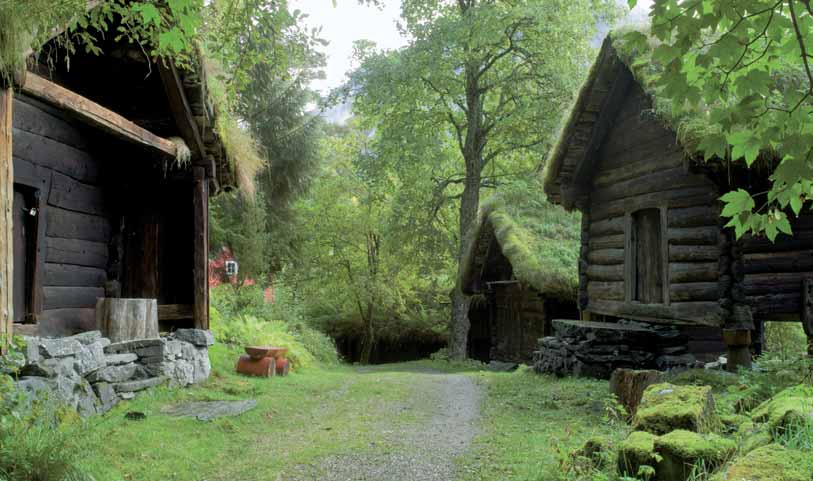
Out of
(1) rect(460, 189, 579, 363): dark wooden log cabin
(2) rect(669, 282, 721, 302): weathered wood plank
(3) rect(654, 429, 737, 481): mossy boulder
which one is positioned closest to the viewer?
(3) rect(654, 429, 737, 481): mossy boulder

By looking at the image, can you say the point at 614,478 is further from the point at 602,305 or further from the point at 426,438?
the point at 602,305

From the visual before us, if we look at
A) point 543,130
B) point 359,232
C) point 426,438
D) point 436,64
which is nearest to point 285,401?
point 426,438

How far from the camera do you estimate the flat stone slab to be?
7.74 metres

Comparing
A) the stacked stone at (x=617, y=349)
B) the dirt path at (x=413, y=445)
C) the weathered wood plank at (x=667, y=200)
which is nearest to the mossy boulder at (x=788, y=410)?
the dirt path at (x=413, y=445)

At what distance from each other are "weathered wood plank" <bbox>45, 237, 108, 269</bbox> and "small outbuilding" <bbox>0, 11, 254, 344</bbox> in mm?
16

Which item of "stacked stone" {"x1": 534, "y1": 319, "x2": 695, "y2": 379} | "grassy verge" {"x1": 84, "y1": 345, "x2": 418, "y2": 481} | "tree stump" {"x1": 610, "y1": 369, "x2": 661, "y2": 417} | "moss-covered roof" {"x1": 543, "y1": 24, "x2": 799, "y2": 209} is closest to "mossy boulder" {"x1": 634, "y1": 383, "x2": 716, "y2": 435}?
"tree stump" {"x1": 610, "y1": 369, "x2": 661, "y2": 417}

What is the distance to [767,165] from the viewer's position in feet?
28.6

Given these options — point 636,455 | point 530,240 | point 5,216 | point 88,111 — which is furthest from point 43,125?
point 530,240

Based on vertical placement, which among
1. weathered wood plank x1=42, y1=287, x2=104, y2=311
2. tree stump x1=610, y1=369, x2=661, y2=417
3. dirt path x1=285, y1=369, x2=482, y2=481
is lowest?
dirt path x1=285, y1=369, x2=482, y2=481

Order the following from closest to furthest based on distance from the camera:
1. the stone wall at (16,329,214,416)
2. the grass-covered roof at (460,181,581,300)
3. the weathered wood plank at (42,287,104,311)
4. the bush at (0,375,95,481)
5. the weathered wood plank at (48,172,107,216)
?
the bush at (0,375,95,481) → the stone wall at (16,329,214,416) → the weathered wood plank at (42,287,104,311) → the weathered wood plank at (48,172,107,216) → the grass-covered roof at (460,181,581,300)

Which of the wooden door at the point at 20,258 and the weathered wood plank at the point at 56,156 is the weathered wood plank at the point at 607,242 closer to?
the weathered wood plank at the point at 56,156

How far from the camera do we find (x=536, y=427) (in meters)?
7.62

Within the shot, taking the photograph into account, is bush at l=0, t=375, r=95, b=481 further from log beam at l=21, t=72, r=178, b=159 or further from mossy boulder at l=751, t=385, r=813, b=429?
mossy boulder at l=751, t=385, r=813, b=429

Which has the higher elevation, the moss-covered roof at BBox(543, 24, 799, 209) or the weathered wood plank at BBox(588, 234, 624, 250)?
the moss-covered roof at BBox(543, 24, 799, 209)
